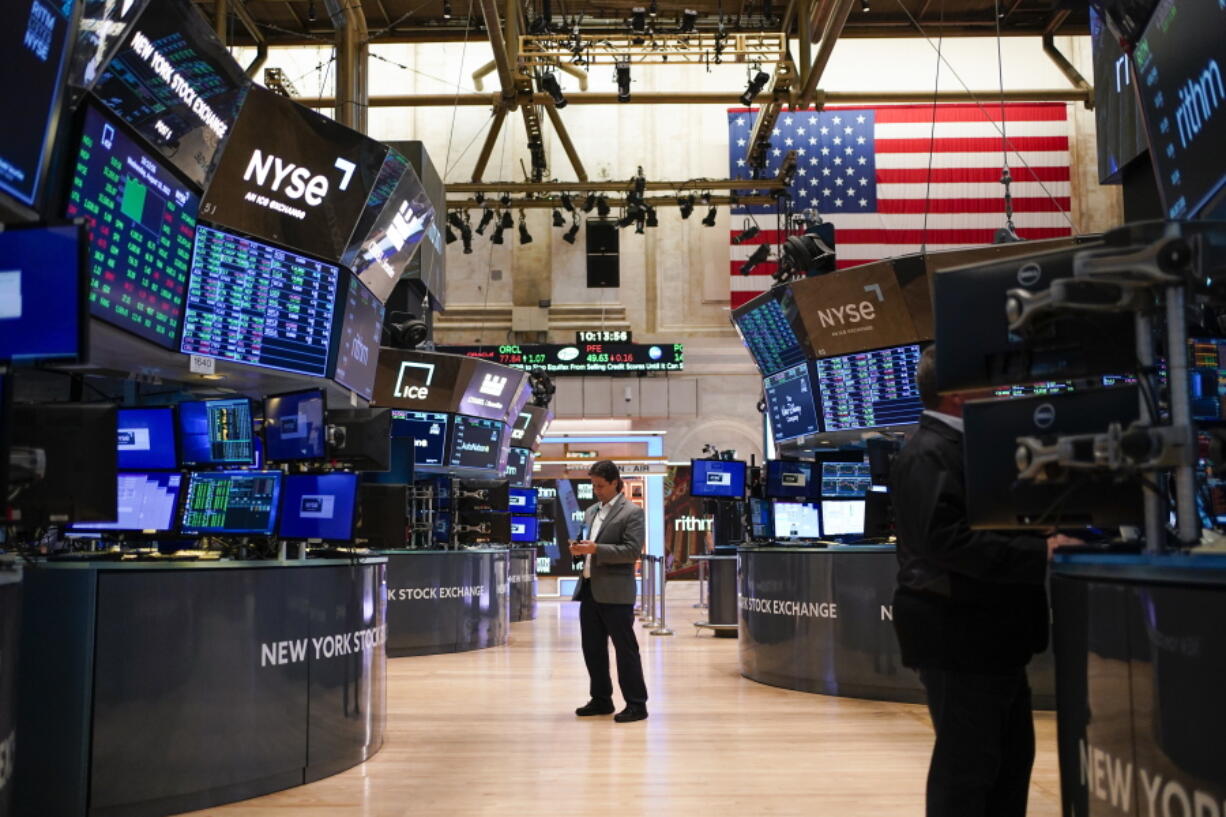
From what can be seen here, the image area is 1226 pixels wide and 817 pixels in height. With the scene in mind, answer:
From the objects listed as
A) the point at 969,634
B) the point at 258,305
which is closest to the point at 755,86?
the point at 258,305

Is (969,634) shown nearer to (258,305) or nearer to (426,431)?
(258,305)

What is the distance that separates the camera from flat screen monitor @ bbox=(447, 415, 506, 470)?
13.3m

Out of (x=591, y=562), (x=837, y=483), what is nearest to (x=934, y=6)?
(x=837, y=483)

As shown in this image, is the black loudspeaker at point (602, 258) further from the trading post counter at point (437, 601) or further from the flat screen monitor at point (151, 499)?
the flat screen monitor at point (151, 499)

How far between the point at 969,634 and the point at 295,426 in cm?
388

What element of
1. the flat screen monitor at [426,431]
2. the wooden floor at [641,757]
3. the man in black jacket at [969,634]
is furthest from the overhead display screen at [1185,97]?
the flat screen monitor at [426,431]

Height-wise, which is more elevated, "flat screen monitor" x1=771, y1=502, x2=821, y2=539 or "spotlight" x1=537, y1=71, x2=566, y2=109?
"spotlight" x1=537, y1=71, x2=566, y2=109

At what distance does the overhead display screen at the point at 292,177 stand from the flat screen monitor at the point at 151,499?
143 centimetres

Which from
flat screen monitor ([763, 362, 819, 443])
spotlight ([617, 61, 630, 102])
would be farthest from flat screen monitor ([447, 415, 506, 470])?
spotlight ([617, 61, 630, 102])

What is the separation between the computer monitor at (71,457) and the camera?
3.71 metres

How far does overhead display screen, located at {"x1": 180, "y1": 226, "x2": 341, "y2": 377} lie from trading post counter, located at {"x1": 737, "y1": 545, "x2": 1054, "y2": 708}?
3.70 meters

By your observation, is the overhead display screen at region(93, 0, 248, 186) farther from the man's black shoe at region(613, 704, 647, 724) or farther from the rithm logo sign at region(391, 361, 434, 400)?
the rithm logo sign at region(391, 361, 434, 400)

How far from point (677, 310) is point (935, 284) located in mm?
20314

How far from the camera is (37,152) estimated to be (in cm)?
388
